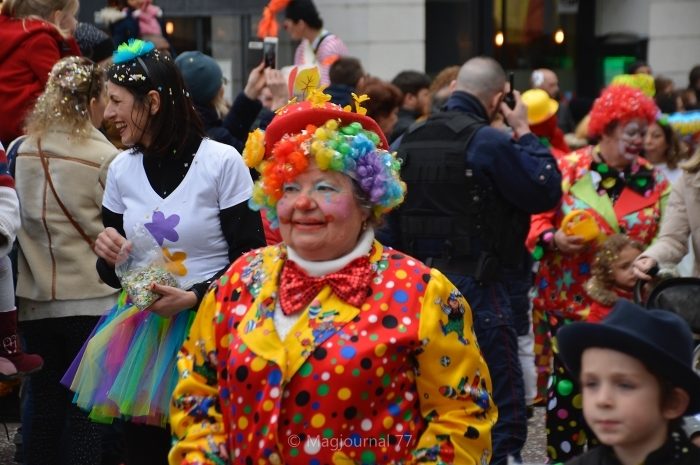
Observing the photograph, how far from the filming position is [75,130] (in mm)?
6422

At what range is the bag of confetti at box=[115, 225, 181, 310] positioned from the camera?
16.2 feet

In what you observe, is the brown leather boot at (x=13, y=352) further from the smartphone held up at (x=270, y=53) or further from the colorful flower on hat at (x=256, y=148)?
the smartphone held up at (x=270, y=53)

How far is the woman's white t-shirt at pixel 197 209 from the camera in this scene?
510cm

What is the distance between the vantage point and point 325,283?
4.02 m

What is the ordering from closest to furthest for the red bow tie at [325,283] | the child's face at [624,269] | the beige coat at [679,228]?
the red bow tie at [325,283], the beige coat at [679,228], the child's face at [624,269]

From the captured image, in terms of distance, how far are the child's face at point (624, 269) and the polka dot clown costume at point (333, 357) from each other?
3209mm

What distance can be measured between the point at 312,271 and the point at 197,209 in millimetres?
1160

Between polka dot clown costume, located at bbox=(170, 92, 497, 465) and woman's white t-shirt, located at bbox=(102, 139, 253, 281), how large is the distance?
954 mm

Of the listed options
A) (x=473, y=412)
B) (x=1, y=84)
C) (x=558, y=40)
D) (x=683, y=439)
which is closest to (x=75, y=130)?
(x=1, y=84)

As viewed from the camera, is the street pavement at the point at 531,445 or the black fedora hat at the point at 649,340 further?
the street pavement at the point at 531,445

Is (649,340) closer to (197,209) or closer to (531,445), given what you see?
(197,209)

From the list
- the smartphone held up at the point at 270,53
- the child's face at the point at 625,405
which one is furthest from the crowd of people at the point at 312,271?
the smartphone held up at the point at 270,53

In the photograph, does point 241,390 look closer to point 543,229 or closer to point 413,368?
point 413,368

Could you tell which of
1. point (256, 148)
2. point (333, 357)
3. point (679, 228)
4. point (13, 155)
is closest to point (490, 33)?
point (679, 228)
